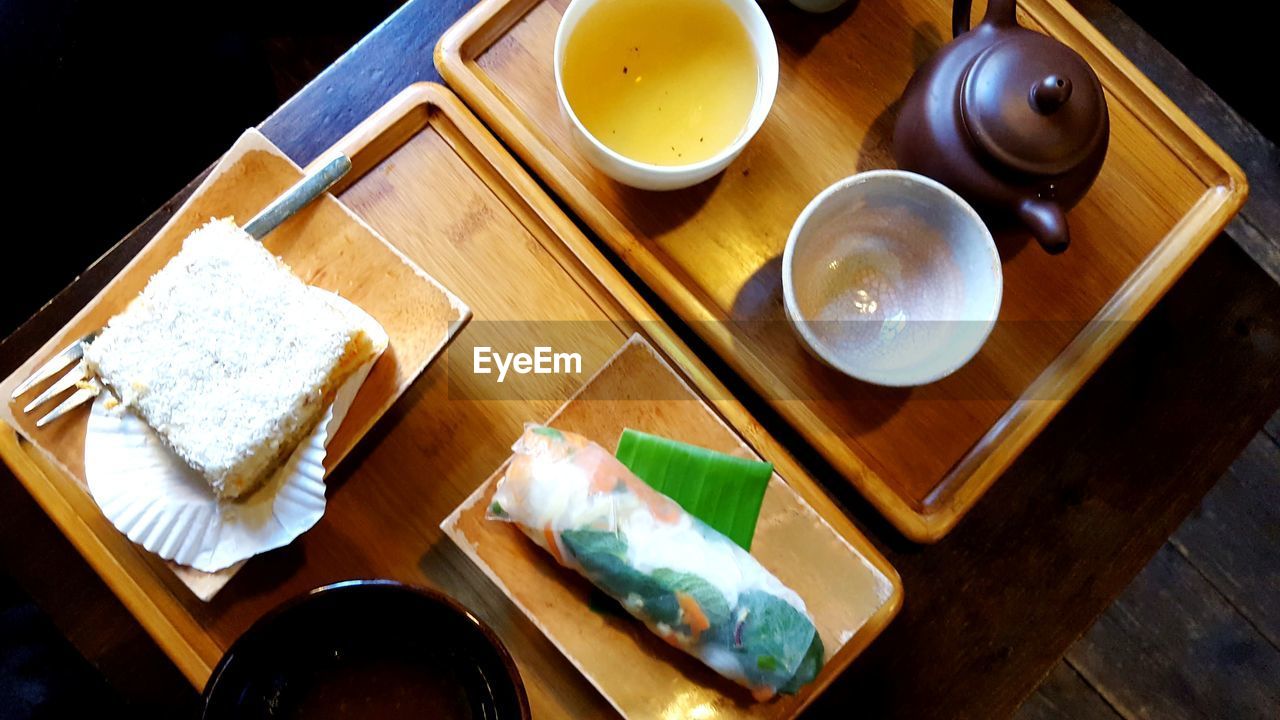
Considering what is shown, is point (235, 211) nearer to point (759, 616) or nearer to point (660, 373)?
point (660, 373)

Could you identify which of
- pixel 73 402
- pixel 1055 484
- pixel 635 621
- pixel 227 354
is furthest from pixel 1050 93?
pixel 73 402

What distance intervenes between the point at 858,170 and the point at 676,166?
8.8 inches

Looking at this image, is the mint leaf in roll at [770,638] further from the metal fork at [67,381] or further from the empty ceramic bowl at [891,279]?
the metal fork at [67,381]

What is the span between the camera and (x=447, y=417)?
89 cm

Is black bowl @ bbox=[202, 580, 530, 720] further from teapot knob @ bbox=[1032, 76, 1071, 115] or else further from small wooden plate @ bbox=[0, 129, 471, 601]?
teapot knob @ bbox=[1032, 76, 1071, 115]

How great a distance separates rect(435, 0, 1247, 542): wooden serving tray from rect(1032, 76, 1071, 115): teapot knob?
0.64 feet

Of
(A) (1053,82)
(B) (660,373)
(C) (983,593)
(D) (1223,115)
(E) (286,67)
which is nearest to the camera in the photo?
(A) (1053,82)

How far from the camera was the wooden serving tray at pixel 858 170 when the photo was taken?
35.4 inches

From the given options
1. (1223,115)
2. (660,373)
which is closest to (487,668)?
(660,373)

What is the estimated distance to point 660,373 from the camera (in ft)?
2.85

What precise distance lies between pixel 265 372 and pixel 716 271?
455mm

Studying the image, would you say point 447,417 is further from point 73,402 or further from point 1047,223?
point 1047,223

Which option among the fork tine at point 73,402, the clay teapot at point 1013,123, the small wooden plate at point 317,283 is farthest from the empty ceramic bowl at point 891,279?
the fork tine at point 73,402

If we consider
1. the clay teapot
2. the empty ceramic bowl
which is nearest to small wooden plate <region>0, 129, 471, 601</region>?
the empty ceramic bowl
